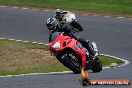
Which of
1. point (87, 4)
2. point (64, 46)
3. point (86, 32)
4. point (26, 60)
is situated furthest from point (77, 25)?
point (64, 46)

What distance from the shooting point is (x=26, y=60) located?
61.6 ft

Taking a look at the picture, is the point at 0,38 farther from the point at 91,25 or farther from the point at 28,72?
the point at 28,72

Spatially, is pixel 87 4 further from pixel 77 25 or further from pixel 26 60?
pixel 26 60

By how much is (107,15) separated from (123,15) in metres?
0.90

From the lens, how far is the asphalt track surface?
14.3m

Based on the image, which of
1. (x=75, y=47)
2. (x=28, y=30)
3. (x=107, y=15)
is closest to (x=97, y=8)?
(x=107, y=15)

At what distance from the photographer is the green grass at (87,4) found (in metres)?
30.8

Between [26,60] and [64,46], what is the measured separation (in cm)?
489

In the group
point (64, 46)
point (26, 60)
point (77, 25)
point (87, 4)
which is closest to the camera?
point (64, 46)

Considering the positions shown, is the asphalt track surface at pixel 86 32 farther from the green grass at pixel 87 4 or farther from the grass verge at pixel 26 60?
the green grass at pixel 87 4

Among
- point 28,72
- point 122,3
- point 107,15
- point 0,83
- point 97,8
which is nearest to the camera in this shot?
point 0,83

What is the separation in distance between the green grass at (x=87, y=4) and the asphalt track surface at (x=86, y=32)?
167 centimetres

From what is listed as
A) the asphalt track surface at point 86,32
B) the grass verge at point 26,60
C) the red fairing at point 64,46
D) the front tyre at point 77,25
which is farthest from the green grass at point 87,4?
the red fairing at point 64,46

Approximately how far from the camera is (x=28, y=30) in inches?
1022
